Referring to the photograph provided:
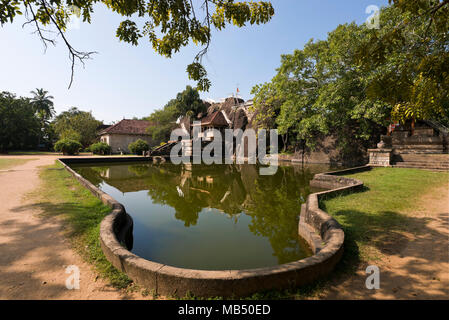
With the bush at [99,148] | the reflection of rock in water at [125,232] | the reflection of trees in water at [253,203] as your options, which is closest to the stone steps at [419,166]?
the reflection of trees in water at [253,203]

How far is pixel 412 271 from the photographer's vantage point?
2.71m

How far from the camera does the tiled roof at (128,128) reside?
32469mm

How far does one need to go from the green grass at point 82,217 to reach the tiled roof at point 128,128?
27263mm

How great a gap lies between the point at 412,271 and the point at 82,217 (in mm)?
5658

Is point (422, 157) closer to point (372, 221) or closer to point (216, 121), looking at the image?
point (372, 221)

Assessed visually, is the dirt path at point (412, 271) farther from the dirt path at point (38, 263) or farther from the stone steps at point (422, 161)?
the stone steps at point (422, 161)

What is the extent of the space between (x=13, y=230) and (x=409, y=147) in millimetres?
18564

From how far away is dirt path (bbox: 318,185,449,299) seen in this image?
234cm

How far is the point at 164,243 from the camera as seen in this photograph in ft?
13.9

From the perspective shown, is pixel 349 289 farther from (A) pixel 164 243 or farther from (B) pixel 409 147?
(B) pixel 409 147

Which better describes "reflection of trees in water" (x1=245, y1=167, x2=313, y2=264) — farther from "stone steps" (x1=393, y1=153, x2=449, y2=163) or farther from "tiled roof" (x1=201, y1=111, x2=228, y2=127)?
"tiled roof" (x1=201, y1=111, x2=228, y2=127)

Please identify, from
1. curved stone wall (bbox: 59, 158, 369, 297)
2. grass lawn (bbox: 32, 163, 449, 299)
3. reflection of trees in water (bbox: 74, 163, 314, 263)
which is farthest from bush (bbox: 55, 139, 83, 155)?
curved stone wall (bbox: 59, 158, 369, 297)

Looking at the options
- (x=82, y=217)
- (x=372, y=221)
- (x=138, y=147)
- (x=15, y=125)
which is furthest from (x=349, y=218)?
(x=15, y=125)
